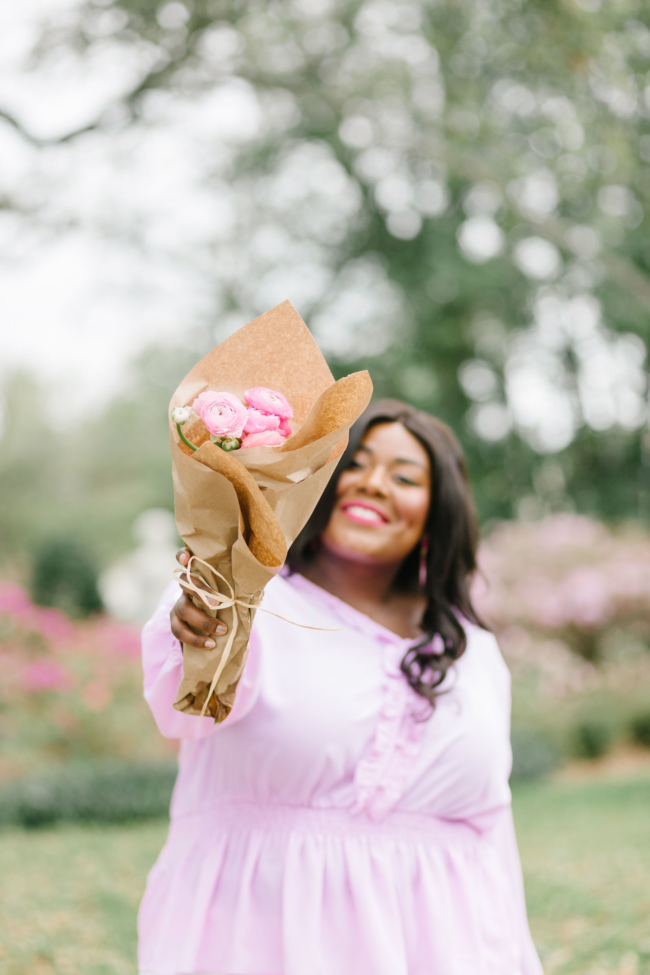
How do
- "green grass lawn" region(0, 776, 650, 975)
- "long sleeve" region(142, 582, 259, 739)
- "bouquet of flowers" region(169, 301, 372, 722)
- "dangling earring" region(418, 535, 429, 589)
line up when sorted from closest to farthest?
"bouquet of flowers" region(169, 301, 372, 722), "long sleeve" region(142, 582, 259, 739), "dangling earring" region(418, 535, 429, 589), "green grass lawn" region(0, 776, 650, 975)

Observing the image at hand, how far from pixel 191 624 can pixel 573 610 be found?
9.03m

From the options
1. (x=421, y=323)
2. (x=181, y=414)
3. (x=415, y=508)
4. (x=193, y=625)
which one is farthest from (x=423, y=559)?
(x=421, y=323)

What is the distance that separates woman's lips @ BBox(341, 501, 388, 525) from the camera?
2.19 meters

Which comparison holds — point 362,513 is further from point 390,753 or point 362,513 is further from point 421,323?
point 421,323

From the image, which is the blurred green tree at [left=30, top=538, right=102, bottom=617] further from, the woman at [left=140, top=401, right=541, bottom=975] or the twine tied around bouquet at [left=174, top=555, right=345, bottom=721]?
the twine tied around bouquet at [left=174, top=555, right=345, bottom=721]

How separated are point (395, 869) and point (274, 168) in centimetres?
1488

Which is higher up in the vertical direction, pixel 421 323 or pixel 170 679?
pixel 170 679

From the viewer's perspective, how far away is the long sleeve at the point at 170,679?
5.82ft

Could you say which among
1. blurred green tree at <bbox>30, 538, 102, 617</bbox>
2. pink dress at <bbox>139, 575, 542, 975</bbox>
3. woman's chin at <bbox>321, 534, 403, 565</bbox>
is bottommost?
blurred green tree at <bbox>30, 538, 102, 617</bbox>

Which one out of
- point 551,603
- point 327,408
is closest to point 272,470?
point 327,408

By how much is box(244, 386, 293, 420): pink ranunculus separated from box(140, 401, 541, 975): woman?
51cm

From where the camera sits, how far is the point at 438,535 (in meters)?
2.38

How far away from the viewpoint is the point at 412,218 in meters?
17.0

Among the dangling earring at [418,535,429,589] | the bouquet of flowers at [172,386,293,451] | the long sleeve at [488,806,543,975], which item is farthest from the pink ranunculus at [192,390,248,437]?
the long sleeve at [488,806,543,975]
